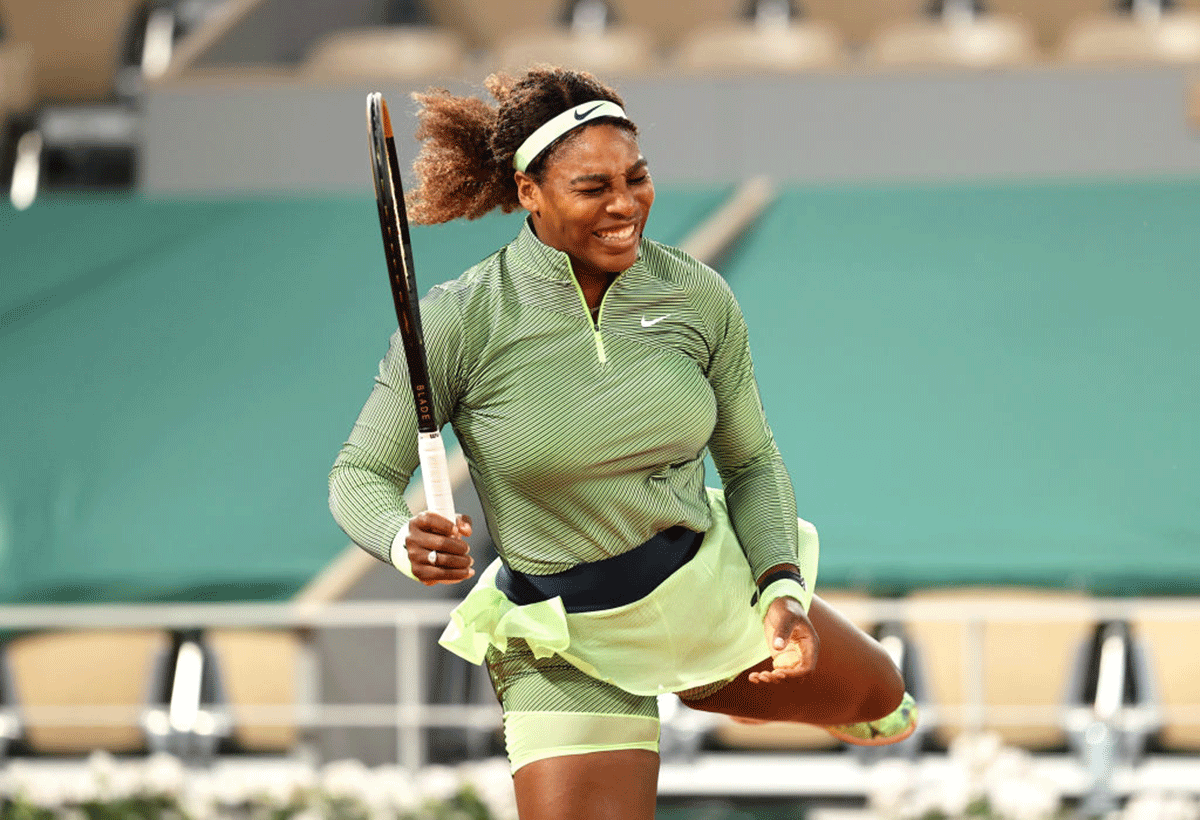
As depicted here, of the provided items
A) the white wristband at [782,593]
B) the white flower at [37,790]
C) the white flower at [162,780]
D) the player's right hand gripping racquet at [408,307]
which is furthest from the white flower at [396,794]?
the player's right hand gripping racquet at [408,307]

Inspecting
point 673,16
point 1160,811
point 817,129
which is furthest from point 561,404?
point 673,16

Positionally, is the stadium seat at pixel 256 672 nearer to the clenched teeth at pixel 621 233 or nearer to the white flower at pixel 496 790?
the white flower at pixel 496 790

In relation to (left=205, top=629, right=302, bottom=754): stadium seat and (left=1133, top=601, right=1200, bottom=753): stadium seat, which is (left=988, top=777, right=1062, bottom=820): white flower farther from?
(left=205, top=629, right=302, bottom=754): stadium seat

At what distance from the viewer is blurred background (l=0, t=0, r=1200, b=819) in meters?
4.18

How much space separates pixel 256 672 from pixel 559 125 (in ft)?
8.75

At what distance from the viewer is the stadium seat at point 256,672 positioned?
4281mm

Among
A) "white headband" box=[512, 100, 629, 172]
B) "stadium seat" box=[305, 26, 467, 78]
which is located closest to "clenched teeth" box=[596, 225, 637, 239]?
"white headband" box=[512, 100, 629, 172]

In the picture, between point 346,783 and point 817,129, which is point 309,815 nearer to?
point 346,783

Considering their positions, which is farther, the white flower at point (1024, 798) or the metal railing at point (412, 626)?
the metal railing at point (412, 626)

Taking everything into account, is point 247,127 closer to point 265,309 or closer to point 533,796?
point 265,309

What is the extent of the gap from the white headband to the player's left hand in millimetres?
556

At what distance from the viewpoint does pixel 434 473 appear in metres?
1.83

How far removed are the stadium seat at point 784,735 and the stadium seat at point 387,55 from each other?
238cm

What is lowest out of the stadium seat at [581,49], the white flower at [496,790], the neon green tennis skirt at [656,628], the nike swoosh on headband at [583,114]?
the white flower at [496,790]
